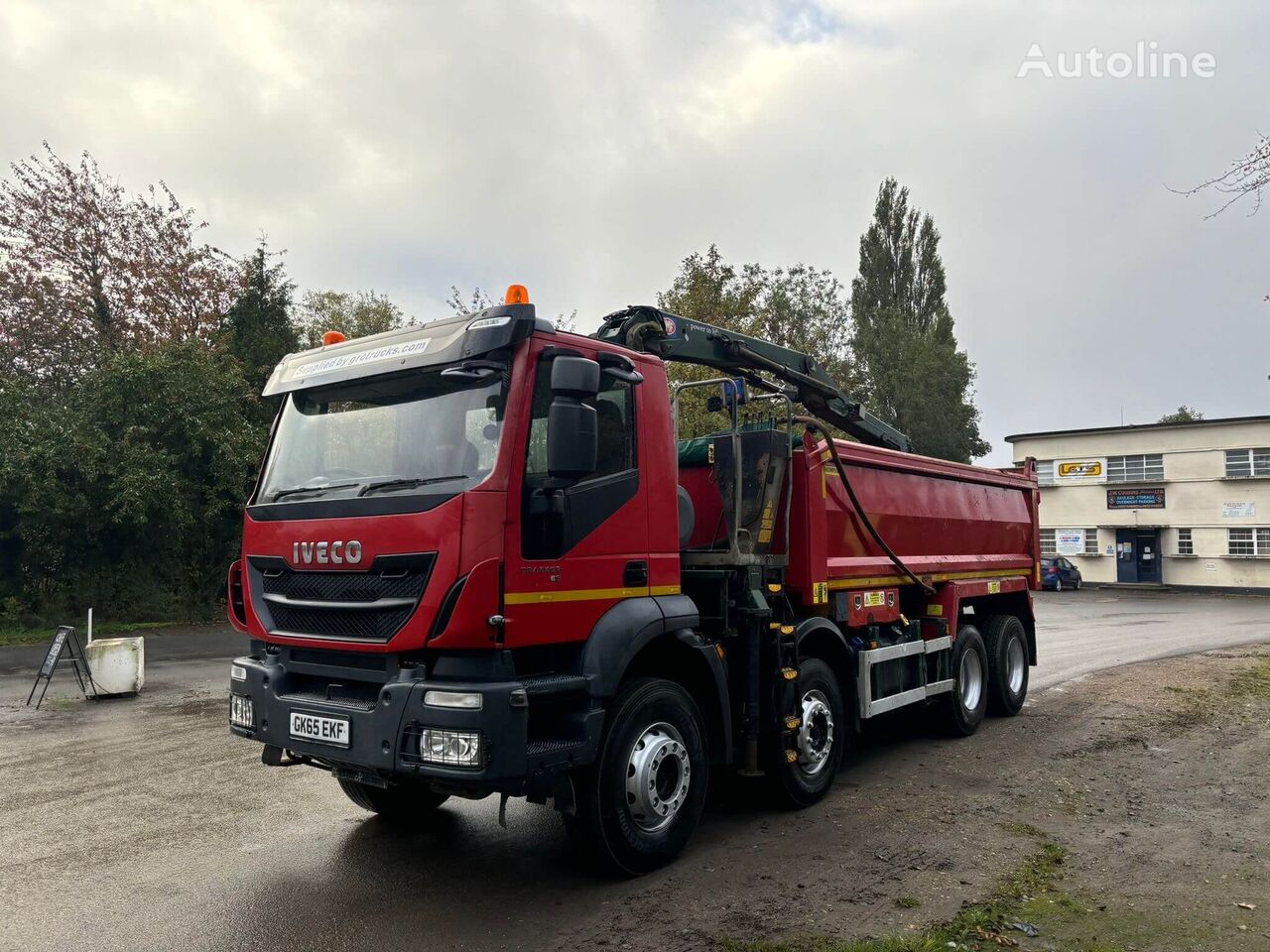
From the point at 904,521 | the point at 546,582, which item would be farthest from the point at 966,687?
the point at 546,582

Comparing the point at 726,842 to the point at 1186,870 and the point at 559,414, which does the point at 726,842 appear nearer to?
the point at 1186,870

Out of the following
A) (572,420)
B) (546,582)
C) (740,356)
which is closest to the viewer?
(572,420)

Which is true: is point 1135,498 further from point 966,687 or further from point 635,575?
point 635,575

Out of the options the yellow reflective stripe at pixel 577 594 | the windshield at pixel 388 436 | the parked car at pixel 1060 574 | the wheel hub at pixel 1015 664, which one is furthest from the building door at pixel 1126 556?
the windshield at pixel 388 436

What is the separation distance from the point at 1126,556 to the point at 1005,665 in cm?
3748

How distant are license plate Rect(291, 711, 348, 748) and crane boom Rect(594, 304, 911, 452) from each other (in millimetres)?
3012

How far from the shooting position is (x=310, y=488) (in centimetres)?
523

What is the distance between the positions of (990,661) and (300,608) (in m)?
7.41

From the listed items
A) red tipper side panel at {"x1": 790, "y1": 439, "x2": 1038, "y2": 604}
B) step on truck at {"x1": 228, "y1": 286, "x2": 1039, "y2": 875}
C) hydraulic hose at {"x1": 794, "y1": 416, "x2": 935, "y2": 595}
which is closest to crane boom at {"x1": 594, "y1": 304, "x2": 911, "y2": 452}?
step on truck at {"x1": 228, "y1": 286, "x2": 1039, "y2": 875}

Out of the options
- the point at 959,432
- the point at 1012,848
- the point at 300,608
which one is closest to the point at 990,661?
the point at 1012,848

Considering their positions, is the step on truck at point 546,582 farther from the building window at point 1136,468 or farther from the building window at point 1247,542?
the building window at point 1136,468

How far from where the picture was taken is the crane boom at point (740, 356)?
6320mm

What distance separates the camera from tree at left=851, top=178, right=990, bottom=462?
4862cm

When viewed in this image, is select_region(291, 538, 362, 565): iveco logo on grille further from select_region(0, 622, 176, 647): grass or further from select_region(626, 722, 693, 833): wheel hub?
select_region(0, 622, 176, 647): grass
